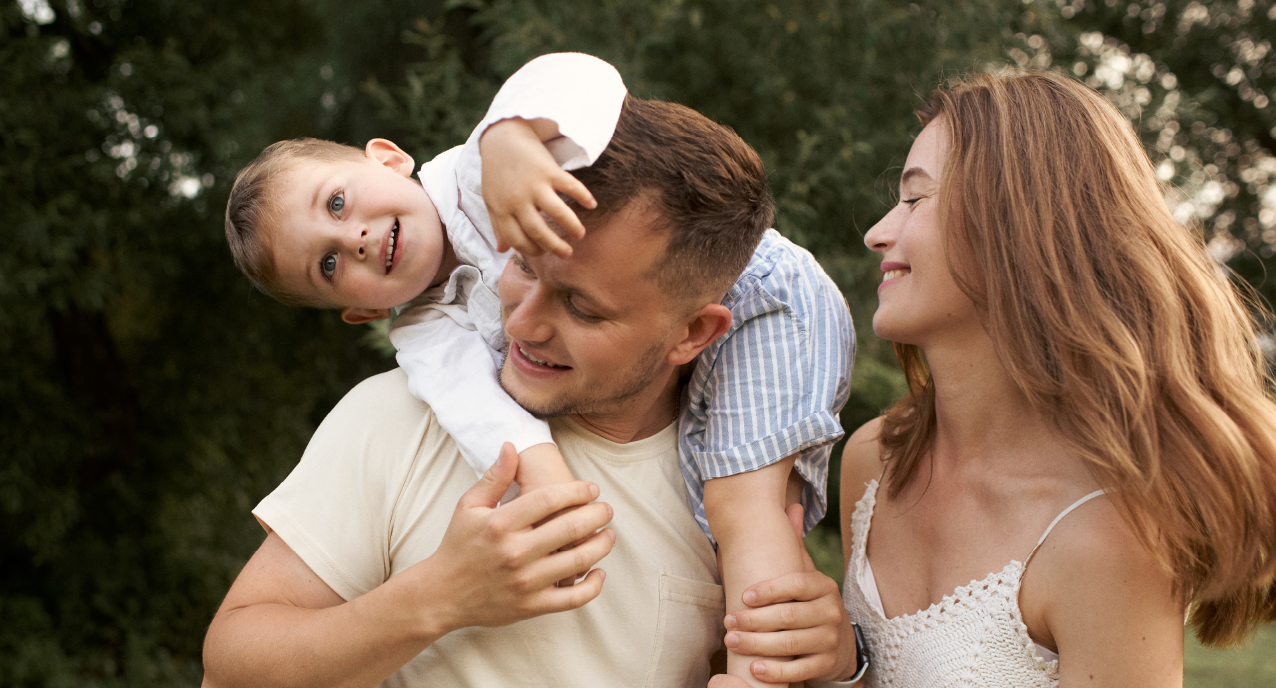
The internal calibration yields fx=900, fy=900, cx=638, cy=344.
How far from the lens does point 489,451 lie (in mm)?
1424

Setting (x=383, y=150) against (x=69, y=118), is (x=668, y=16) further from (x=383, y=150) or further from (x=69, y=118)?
(x=69, y=118)

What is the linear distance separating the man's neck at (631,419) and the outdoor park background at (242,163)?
5.36 ft

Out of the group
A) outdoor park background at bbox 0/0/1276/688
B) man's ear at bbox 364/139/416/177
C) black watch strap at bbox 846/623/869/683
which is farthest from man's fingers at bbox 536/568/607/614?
outdoor park background at bbox 0/0/1276/688

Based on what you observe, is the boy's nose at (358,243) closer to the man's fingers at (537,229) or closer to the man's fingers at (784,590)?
the man's fingers at (537,229)

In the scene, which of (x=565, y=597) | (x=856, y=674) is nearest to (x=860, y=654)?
(x=856, y=674)

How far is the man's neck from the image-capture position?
1611 millimetres

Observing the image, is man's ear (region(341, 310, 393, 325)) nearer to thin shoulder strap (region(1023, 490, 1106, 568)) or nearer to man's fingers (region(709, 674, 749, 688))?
man's fingers (region(709, 674, 749, 688))

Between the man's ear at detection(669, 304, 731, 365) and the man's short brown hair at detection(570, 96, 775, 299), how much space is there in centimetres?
5

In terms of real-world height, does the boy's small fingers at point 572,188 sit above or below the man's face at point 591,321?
above

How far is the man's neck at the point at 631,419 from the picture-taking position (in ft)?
5.29

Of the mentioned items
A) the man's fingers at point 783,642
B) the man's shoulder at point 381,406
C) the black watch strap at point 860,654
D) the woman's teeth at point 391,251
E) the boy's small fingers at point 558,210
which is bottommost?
the black watch strap at point 860,654

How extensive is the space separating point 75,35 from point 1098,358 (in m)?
4.43

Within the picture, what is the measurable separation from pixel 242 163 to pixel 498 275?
3.32m

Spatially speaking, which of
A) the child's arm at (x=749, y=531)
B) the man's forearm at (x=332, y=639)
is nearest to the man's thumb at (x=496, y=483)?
the man's forearm at (x=332, y=639)
